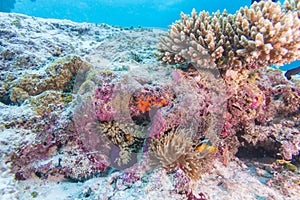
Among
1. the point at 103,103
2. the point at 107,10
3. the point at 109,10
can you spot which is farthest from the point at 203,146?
the point at 109,10

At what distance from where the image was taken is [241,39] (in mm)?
2949

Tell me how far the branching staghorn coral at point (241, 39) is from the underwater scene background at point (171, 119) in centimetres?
2

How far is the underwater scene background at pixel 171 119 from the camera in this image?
2.38 m

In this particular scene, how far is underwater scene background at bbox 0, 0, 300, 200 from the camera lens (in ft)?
7.82

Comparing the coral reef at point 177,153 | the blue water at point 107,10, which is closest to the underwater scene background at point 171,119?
the coral reef at point 177,153

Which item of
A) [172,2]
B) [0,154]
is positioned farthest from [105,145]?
[172,2]

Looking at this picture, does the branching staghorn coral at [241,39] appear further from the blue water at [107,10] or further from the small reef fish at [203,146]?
the blue water at [107,10]

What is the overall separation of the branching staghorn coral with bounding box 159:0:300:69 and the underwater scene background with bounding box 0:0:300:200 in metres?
0.02

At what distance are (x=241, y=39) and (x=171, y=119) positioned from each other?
1.68 meters

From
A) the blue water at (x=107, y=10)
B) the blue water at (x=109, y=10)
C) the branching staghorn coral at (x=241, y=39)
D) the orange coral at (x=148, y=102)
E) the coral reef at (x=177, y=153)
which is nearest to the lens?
the coral reef at (x=177, y=153)

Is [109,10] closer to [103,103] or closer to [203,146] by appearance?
[103,103]

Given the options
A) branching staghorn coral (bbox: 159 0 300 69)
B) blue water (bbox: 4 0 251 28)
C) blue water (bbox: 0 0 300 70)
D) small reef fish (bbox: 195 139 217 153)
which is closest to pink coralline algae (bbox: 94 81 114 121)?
small reef fish (bbox: 195 139 217 153)

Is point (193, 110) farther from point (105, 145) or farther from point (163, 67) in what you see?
point (105, 145)

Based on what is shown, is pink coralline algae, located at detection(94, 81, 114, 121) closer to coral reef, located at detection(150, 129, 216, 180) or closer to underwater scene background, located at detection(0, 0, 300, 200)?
underwater scene background, located at detection(0, 0, 300, 200)
